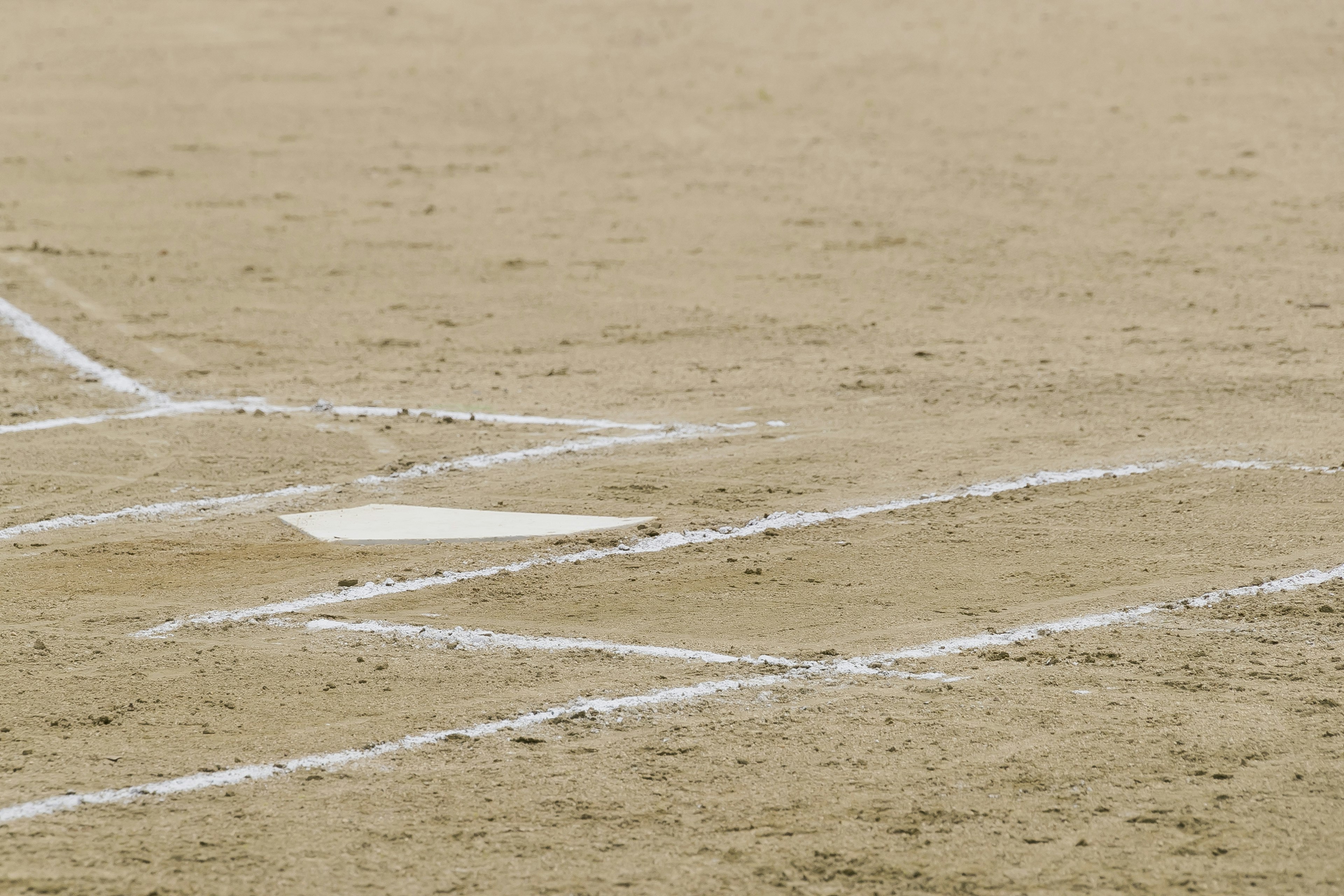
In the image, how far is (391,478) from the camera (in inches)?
258

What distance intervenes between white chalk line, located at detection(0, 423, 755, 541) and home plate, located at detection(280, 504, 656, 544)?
0.37 m

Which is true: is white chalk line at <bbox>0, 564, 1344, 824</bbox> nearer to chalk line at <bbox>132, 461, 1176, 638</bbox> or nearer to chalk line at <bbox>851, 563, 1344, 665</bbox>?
chalk line at <bbox>851, 563, 1344, 665</bbox>

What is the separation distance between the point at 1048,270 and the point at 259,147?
749 cm

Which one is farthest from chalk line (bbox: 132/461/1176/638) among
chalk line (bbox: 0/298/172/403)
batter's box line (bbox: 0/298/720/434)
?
chalk line (bbox: 0/298/172/403)

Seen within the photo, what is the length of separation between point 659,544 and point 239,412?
9.73 ft

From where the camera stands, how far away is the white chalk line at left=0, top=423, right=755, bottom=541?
6.00 metres

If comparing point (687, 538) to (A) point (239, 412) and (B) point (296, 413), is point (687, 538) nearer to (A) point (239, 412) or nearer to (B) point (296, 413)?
(B) point (296, 413)

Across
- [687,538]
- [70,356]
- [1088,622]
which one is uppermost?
[70,356]

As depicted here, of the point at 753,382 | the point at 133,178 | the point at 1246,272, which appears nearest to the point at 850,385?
the point at 753,382

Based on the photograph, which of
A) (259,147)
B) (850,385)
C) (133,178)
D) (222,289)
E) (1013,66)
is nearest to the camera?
(850,385)

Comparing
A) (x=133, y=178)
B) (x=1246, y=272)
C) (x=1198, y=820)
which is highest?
(x=133, y=178)

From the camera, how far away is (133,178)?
12672 millimetres

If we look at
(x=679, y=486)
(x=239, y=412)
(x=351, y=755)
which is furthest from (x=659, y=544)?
(x=239, y=412)

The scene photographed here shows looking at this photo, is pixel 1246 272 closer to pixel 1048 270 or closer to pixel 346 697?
pixel 1048 270
